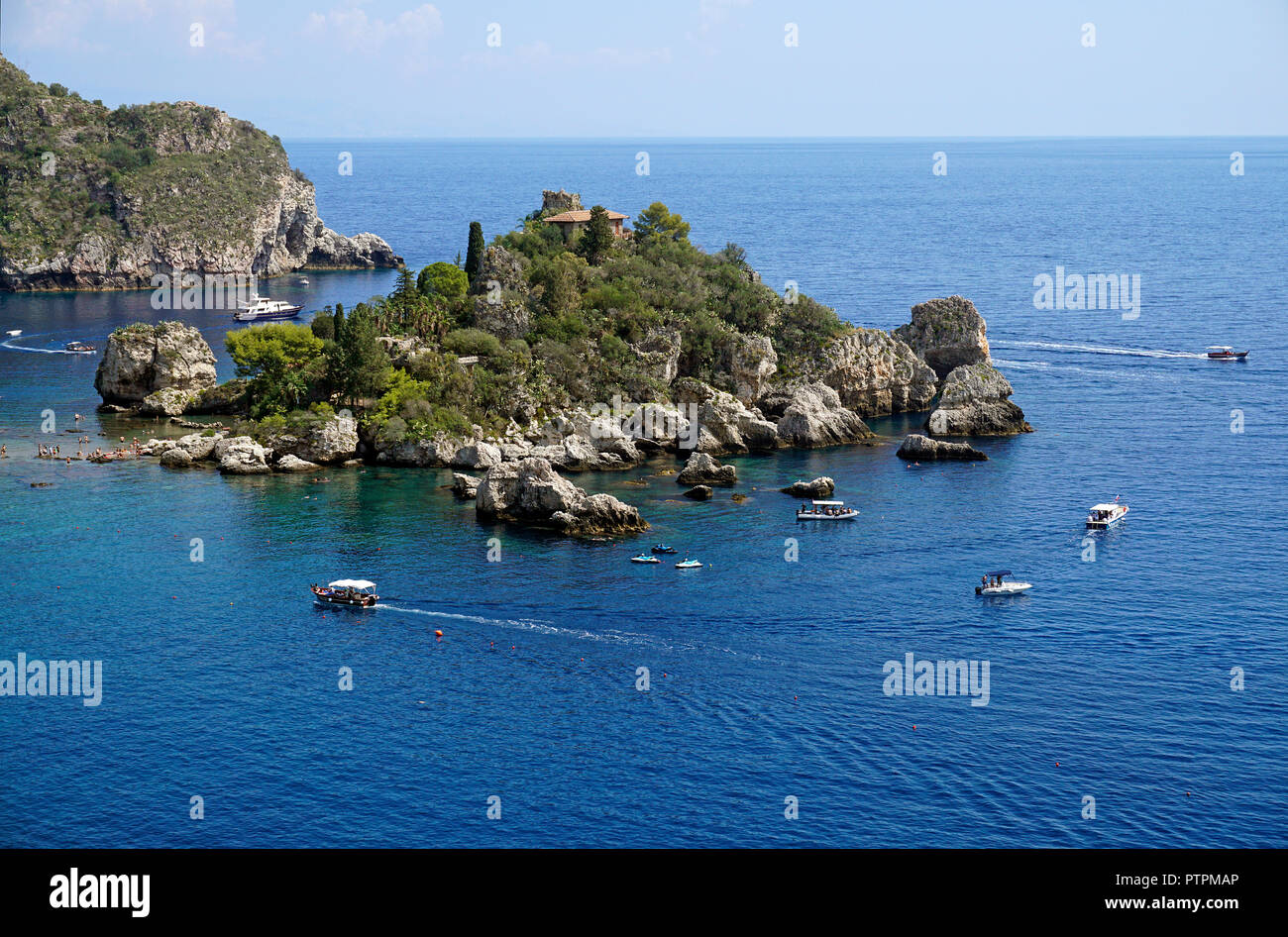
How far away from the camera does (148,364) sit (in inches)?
5039

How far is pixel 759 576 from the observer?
267 ft

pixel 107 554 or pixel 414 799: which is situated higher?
pixel 107 554

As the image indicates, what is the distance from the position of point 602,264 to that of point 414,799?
293ft

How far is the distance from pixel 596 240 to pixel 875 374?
34.9 m

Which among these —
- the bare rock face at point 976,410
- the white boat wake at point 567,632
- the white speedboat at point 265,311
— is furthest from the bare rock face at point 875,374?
the white speedboat at point 265,311

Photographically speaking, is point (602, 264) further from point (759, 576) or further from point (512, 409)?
point (759, 576)

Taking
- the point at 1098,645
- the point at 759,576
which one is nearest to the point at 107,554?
the point at 759,576

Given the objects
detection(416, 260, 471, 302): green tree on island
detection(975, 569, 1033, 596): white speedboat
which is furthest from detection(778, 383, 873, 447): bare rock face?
detection(975, 569, 1033, 596): white speedboat

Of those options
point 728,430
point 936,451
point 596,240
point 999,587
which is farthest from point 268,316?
point 999,587

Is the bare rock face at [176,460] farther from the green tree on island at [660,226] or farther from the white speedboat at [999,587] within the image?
the white speedboat at [999,587]

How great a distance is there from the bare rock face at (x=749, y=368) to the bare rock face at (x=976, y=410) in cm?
1705

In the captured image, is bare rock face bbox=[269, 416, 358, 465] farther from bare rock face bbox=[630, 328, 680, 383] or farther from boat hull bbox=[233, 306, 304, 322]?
boat hull bbox=[233, 306, 304, 322]

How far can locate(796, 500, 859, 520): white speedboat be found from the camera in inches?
3686

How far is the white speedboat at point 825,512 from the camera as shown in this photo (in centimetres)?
9362
